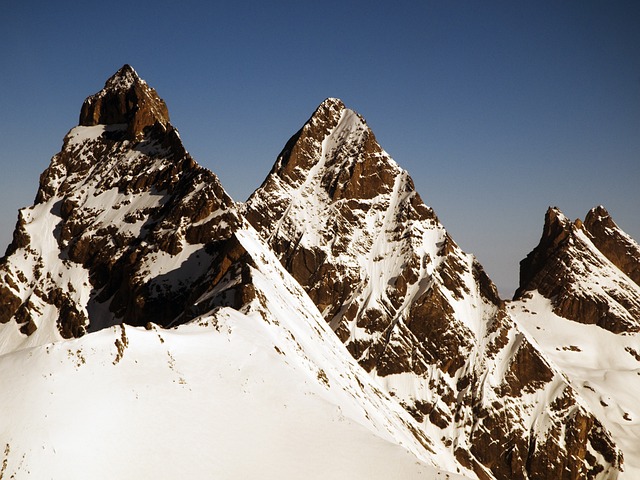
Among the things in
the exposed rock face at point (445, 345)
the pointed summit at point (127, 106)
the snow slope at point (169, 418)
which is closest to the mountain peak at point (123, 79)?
the pointed summit at point (127, 106)

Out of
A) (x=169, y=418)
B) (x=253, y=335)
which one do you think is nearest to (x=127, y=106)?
(x=253, y=335)

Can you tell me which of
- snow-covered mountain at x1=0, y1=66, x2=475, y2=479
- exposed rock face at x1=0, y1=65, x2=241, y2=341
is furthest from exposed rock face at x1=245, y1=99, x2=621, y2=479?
exposed rock face at x1=0, y1=65, x2=241, y2=341

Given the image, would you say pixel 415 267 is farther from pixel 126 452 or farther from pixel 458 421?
pixel 126 452

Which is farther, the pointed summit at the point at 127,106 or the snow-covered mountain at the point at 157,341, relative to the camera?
the pointed summit at the point at 127,106

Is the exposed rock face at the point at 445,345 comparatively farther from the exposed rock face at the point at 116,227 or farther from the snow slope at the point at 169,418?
the snow slope at the point at 169,418

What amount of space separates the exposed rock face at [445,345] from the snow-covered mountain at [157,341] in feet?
79.7

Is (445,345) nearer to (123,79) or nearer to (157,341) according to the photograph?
(123,79)

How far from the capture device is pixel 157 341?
60781 mm

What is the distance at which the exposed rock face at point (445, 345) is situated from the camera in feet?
526

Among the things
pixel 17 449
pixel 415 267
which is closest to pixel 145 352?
pixel 17 449

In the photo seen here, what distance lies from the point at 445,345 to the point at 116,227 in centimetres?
9430

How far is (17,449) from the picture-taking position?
1679 inches

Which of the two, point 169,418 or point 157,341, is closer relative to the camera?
point 169,418

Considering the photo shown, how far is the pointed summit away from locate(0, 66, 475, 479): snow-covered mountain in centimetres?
47
